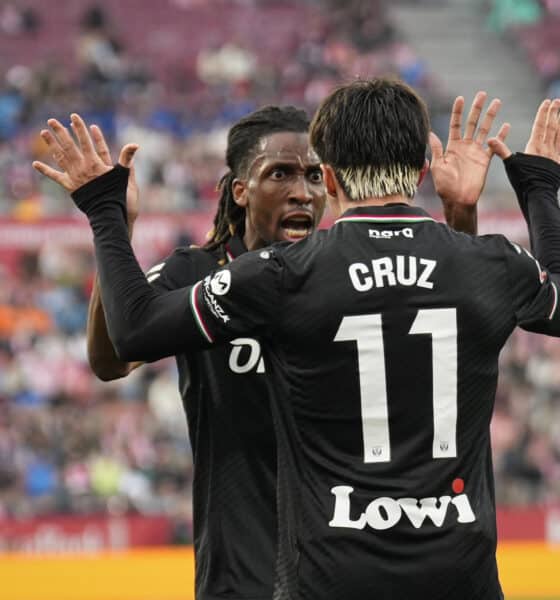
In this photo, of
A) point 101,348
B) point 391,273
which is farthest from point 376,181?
point 101,348

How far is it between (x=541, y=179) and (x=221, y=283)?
0.97 metres

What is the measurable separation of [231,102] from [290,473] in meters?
17.2

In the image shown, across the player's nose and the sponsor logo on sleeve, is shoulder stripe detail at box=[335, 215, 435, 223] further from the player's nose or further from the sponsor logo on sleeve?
the player's nose

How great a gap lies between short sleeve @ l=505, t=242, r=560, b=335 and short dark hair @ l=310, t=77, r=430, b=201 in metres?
0.29

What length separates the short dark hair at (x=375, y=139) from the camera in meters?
3.16

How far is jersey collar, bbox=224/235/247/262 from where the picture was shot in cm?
442

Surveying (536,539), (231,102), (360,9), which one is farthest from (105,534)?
(360,9)

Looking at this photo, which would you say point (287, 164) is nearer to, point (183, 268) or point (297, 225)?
point (297, 225)

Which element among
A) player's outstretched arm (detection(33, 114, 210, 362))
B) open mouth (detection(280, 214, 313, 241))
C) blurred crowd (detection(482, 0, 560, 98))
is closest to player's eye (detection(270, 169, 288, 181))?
open mouth (detection(280, 214, 313, 241))

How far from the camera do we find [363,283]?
10.2ft

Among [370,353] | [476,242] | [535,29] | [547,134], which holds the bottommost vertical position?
[370,353]

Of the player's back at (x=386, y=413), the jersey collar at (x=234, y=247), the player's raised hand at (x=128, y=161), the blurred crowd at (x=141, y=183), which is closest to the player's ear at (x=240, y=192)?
the jersey collar at (x=234, y=247)

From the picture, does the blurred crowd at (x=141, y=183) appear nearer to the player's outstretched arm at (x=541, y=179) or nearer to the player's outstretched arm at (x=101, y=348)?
the player's outstretched arm at (x=101, y=348)

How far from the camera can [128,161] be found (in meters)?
3.43
